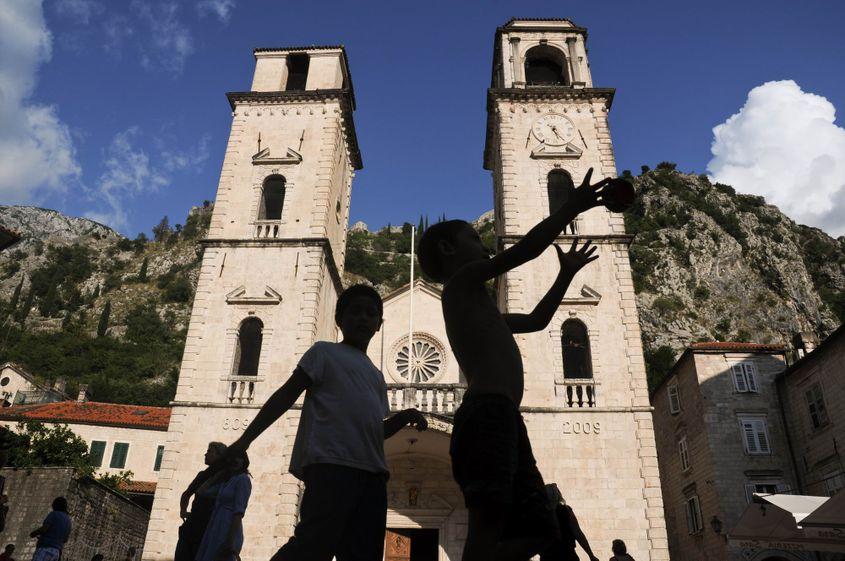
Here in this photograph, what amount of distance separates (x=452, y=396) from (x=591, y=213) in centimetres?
708

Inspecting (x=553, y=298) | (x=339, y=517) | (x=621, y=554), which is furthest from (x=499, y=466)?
(x=621, y=554)

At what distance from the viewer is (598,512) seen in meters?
14.0

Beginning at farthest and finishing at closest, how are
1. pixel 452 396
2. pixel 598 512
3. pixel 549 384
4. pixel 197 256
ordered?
pixel 197 256, pixel 452 396, pixel 549 384, pixel 598 512

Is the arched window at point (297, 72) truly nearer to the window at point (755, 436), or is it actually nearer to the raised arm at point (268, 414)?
the window at point (755, 436)

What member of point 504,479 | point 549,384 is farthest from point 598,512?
point 504,479

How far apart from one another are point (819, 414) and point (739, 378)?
3524 mm

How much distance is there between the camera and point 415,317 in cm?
2109

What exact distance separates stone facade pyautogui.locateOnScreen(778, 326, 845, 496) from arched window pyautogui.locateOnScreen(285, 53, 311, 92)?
2072cm

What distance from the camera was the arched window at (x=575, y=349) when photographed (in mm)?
16562

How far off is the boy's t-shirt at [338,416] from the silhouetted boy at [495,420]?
61 cm

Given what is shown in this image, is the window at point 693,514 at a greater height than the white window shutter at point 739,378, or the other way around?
the white window shutter at point 739,378

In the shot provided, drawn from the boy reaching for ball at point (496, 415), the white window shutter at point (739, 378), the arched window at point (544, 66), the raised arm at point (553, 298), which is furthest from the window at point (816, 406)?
the boy reaching for ball at point (496, 415)

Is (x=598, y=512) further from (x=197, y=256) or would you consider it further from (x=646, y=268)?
(x=197, y=256)

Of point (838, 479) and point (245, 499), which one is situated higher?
point (838, 479)
